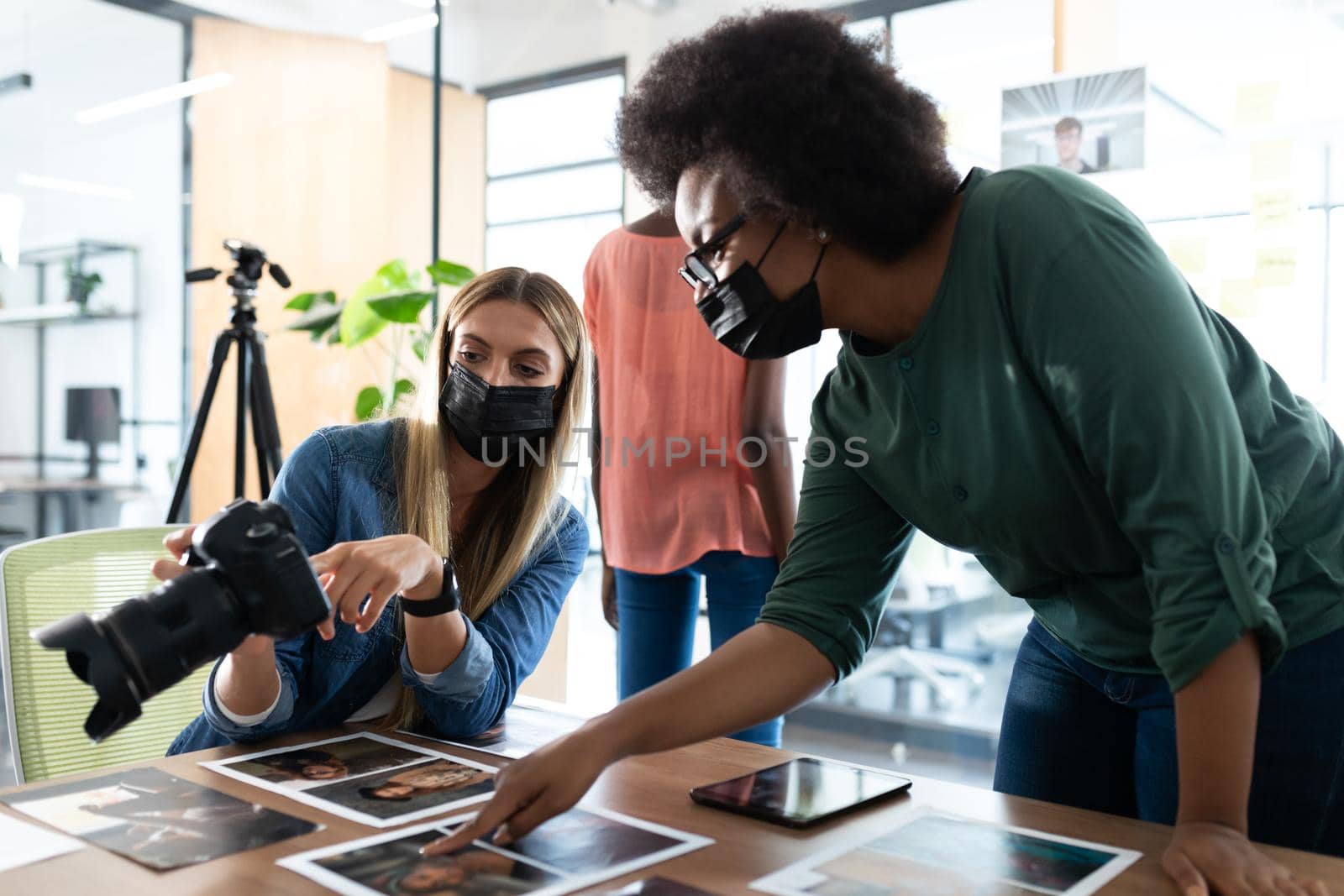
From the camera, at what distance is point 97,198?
11.4 feet

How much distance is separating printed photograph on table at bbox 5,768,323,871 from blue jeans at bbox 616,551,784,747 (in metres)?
1.18

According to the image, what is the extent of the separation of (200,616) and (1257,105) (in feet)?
8.61

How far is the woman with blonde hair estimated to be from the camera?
1149 mm

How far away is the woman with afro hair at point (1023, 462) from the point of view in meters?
0.78

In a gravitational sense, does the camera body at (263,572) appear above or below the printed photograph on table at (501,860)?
above

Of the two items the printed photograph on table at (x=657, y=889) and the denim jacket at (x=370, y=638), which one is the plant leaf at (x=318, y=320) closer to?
the denim jacket at (x=370, y=638)

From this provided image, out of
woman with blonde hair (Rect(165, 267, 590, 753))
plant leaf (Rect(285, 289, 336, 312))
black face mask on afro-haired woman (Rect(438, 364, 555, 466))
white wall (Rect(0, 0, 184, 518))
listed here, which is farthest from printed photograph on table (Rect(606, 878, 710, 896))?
white wall (Rect(0, 0, 184, 518))

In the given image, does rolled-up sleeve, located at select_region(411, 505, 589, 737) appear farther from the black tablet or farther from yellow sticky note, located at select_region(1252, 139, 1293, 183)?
yellow sticky note, located at select_region(1252, 139, 1293, 183)

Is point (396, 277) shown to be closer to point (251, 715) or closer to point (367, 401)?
point (367, 401)

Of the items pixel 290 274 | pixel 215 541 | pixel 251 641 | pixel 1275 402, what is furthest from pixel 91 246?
pixel 1275 402

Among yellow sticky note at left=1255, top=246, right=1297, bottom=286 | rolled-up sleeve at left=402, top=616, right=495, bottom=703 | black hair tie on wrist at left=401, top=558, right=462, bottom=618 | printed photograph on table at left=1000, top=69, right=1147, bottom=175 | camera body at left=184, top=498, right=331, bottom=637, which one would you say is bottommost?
rolled-up sleeve at left=402, top=616, right=495, bottom=703

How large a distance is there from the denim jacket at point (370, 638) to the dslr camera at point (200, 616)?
0.41 m

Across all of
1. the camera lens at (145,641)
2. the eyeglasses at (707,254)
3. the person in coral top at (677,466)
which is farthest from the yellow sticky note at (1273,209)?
the camera lens at (145,641)

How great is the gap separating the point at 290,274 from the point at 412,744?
3210 mm
